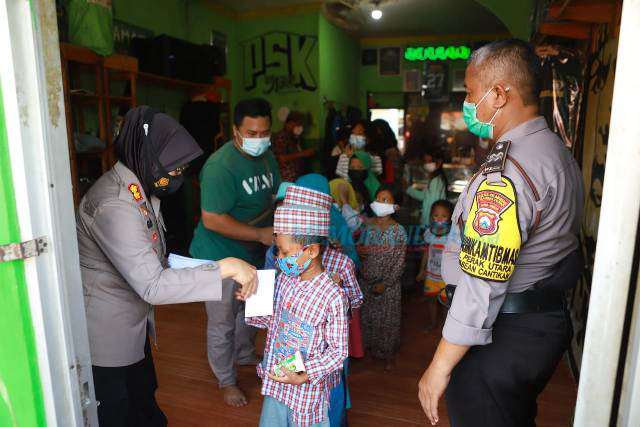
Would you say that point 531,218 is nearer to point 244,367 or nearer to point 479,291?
point 479,291

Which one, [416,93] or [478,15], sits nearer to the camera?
[478,15]

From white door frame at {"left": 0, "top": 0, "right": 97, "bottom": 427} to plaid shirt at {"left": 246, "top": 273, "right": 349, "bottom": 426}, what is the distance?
0.78m

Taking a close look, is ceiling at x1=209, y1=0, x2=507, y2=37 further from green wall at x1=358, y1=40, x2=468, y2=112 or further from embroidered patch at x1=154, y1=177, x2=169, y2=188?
embroidered patch at x1=154, y1=177, x2=169, y2=188

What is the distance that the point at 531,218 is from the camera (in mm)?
1254

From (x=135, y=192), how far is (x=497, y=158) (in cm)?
116

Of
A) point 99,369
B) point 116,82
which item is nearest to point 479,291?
point 99,369

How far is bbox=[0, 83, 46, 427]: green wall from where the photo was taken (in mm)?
1008

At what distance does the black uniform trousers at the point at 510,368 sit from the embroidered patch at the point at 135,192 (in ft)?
3.96

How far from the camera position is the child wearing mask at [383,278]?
3141mm

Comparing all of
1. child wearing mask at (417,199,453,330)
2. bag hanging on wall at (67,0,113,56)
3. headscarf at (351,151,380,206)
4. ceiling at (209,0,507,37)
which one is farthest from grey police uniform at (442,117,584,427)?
ceiling at (209,0,507,37)

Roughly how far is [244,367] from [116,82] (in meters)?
3.45

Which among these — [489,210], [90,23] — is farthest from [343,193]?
[90,23]

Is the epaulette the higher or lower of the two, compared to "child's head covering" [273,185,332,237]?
higher

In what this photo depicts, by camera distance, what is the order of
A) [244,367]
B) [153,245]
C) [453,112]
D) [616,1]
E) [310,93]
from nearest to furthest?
[153,245] → [616,1] → [244,367] → [310,93] → [453,112]
